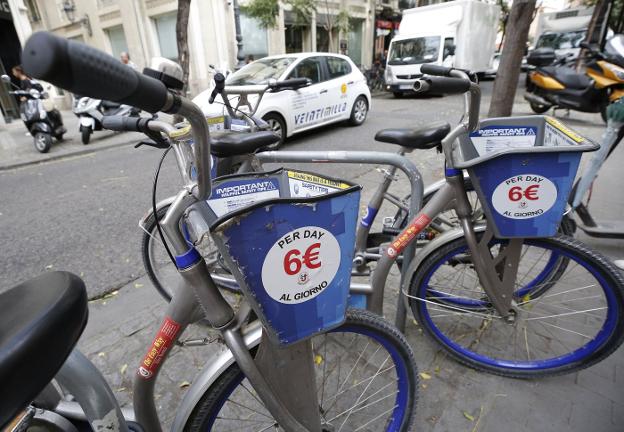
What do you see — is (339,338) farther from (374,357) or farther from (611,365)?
(611,365)

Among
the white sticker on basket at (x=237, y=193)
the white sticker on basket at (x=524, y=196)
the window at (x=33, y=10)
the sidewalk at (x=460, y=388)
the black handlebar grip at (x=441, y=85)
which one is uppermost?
the window at (x=33, y=10)

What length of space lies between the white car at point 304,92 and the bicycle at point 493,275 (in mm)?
4943

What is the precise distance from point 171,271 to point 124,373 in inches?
40.0

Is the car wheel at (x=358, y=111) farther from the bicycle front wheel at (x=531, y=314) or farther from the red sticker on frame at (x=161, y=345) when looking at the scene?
the red sticker on frame at (x=161, y=345)

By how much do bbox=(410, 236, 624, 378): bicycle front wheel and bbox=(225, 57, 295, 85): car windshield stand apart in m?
5.59

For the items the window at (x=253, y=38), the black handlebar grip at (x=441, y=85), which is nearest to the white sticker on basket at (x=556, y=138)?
the black handlebar grip at (x=441, y=85)

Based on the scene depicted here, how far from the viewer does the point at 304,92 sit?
712 centimetres

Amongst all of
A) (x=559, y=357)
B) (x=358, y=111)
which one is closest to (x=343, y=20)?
(x=358, y=111)

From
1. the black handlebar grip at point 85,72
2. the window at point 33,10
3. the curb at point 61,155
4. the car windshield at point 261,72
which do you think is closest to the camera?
the black handlebar grip at point 85,72

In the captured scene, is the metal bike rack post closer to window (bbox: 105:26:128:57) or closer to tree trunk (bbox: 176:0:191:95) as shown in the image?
tree trunk (bbox: 176:0:191:95)

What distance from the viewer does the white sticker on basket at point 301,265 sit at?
921 millimetres

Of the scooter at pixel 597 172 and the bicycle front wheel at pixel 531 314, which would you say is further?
the scooter at pixel 597 172

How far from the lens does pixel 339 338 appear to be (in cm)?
151

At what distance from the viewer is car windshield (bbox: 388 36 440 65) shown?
1380cm
